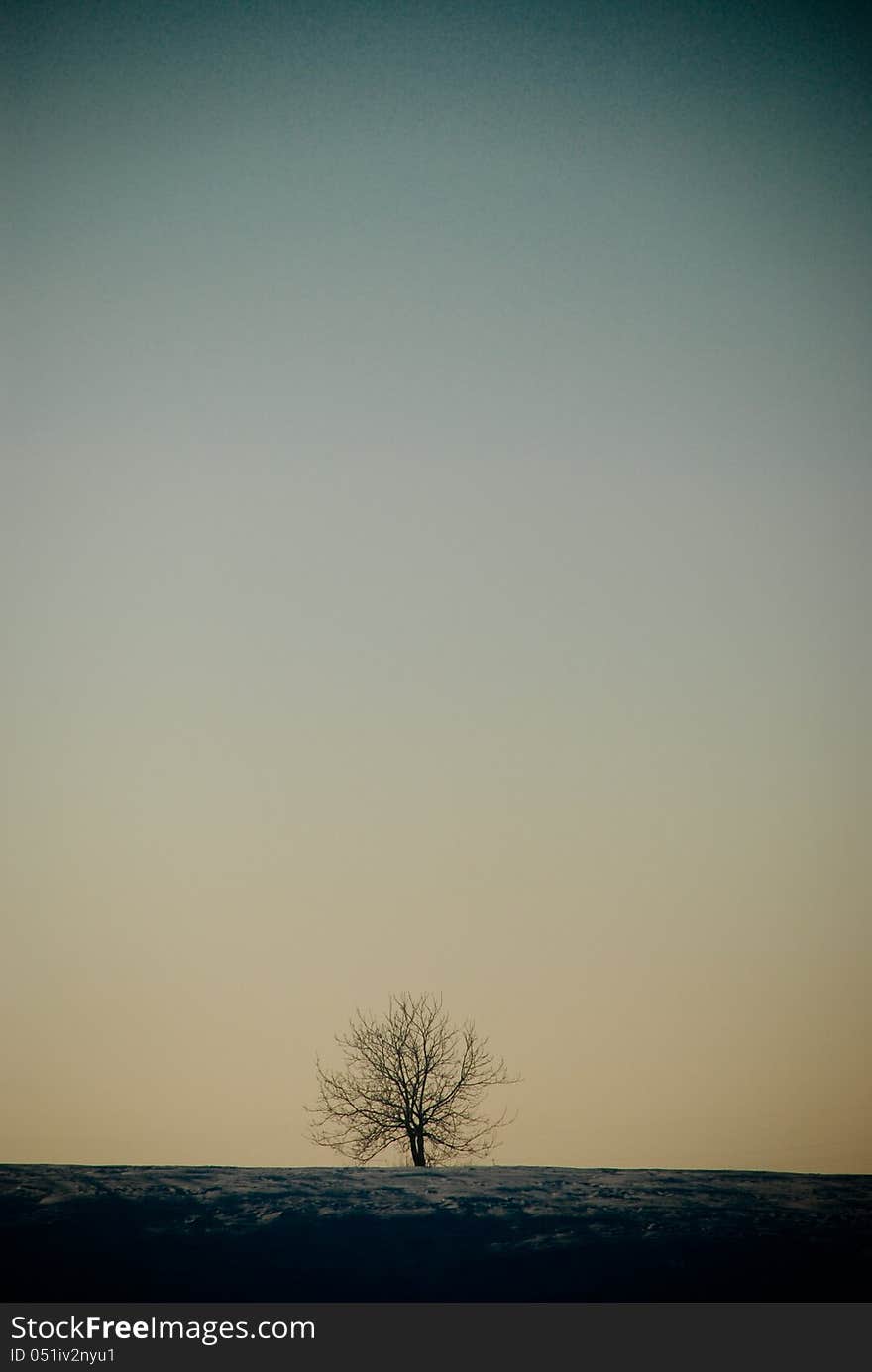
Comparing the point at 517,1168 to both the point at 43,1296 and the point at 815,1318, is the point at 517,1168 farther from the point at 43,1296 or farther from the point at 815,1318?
the point at 43,1296

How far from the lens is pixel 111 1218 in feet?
56.4

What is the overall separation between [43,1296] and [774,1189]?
38.3 feet

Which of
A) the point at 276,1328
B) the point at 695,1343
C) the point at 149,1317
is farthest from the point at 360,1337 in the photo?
the point at 695,1343

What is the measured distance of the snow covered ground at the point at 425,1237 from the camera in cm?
1555

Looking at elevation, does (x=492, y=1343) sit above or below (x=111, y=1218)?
below

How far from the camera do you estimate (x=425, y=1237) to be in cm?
1662

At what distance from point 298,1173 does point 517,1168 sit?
3865 mm

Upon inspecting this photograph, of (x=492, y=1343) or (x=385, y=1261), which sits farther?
(x=385, y=1261)

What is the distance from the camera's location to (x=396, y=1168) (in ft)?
66.0

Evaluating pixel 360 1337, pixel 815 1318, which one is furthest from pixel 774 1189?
pixel 360 1337

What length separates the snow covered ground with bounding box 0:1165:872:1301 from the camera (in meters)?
15.6

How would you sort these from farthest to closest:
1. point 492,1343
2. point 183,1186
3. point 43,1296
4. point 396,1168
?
1. point 396,1168
2. point 183,1186
3. point 43,1296
4. point 492,1343

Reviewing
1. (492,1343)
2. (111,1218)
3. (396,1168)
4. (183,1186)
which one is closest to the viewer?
(492,1343)

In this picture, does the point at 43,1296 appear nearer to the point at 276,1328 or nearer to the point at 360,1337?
the point at 276,1328
